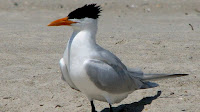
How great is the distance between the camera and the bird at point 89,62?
12.3 ft

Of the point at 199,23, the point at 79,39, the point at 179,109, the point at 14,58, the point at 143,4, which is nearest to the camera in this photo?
the point at 79,39

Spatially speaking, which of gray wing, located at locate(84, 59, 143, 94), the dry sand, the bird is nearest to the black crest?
the bird

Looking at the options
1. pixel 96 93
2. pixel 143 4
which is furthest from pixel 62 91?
pixel 143 4

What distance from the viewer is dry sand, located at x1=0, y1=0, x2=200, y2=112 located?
448 cm

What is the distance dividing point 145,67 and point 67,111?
5.03ft

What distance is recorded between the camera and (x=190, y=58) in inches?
228

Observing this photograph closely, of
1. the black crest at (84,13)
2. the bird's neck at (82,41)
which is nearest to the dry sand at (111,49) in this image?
the bird's neck at (82,41)

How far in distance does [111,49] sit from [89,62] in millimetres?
2577

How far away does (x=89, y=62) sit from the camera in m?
3.73

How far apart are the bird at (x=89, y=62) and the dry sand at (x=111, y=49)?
0.44 meters

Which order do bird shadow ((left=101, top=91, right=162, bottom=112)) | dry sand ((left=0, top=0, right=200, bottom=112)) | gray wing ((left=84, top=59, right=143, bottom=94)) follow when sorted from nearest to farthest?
gray wing ((left=84, top=59, right=143, bottom=94)) < bird shadow ((left=101, top=91, right=162, bottom=112)) < dry sand ((left=0, top=0, right=200, bottom=112))

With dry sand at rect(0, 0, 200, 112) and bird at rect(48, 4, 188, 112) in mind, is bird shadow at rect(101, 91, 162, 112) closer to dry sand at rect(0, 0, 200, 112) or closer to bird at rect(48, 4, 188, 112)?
dry sand at rect(0, 0, 200, 112)

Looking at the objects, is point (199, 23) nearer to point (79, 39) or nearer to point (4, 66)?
point (4, 66)

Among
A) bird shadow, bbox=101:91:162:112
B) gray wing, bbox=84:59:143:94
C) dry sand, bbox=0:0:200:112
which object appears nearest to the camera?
gray wing, bbox=84:59:143:94
